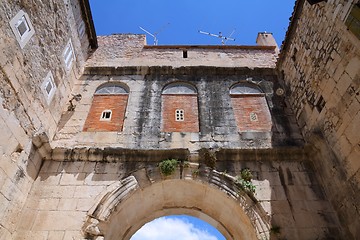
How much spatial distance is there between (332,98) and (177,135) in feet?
11.7

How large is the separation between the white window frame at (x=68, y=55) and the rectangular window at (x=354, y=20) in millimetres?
6721

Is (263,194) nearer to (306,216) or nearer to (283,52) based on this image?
(306,216)

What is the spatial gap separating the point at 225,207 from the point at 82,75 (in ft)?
19.2

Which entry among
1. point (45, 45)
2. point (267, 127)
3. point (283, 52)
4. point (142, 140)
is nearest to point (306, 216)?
point (267, 127)

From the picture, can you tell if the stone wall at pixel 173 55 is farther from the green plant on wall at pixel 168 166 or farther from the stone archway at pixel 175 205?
the stone archway at pixel 175 205

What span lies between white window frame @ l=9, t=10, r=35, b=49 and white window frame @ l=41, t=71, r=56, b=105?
1072 millimetres

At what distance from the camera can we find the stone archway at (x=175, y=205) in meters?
5.51

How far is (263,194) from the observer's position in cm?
591

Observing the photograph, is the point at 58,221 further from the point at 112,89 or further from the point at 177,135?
the point at 112,89

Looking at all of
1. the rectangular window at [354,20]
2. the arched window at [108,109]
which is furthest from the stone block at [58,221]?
the rectangular window at [354,20]

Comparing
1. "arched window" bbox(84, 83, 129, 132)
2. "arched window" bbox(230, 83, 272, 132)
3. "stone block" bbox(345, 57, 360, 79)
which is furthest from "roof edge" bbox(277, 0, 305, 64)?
"arched window" bbox(84, 83, 129, 132)

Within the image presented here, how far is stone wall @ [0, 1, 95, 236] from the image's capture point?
4.98 meters

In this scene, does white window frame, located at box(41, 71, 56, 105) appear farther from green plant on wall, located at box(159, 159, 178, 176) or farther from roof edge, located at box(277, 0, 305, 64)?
roof edge, located at box(277, 0, 305, 64)

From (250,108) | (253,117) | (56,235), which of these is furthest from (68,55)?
(253,117)
